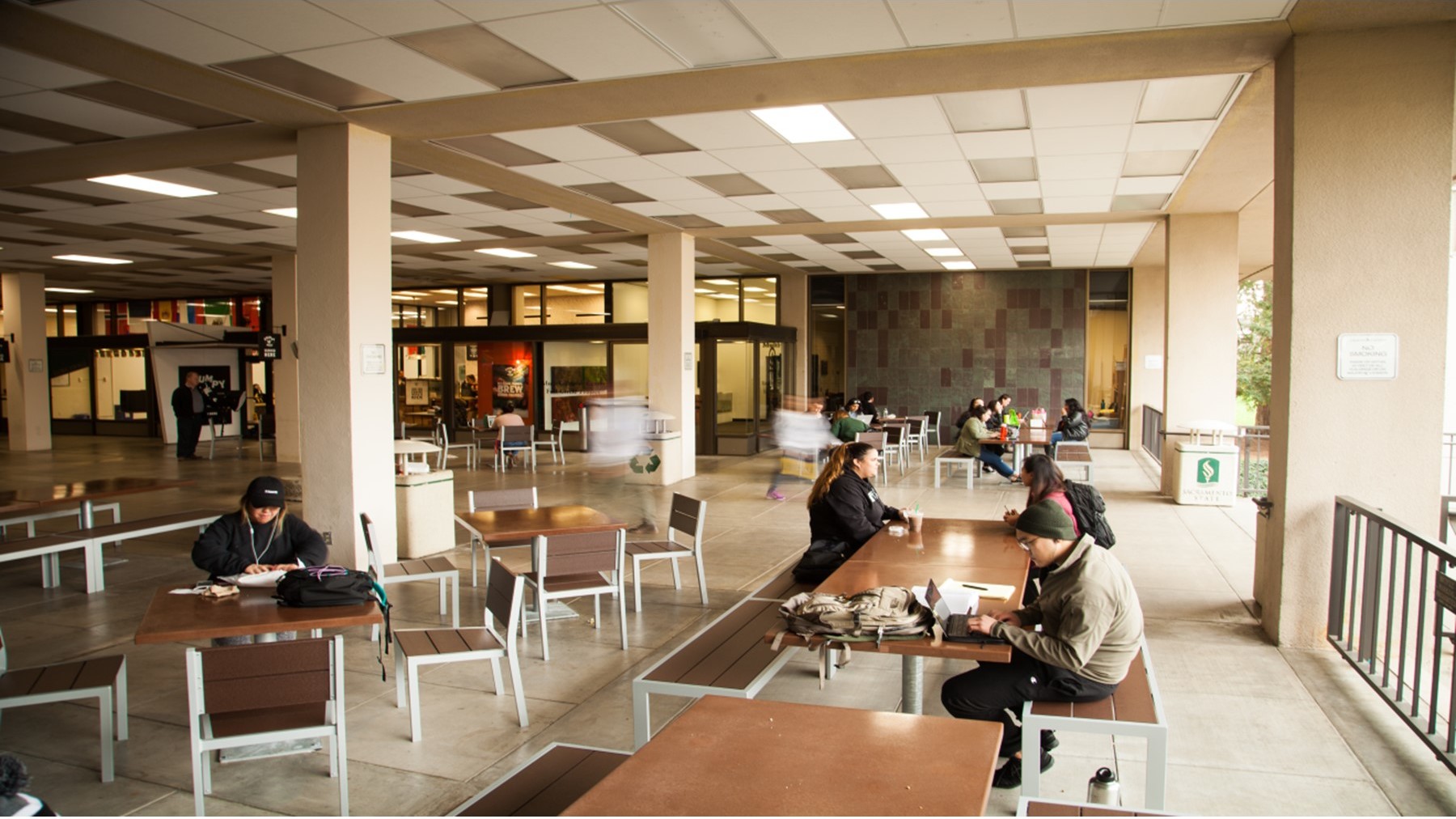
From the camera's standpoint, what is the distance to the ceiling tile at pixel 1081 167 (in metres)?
8.34

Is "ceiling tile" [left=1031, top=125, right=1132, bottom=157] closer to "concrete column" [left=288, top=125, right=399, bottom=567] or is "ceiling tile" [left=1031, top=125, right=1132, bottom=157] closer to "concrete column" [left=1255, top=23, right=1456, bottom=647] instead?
"concrete column" [left=1255, top=23, right=1456, bottom=647]

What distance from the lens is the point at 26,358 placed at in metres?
17.3

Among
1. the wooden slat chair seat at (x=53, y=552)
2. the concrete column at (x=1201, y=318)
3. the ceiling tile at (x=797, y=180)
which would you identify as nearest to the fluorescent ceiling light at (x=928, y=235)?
the concrete column at (x=1201, y=318)

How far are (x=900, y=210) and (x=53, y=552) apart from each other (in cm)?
936

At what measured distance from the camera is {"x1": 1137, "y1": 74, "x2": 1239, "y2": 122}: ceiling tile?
611 cm

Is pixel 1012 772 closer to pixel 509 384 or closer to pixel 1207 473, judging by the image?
pixel 1207 473

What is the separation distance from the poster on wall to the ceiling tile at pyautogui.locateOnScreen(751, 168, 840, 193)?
1026 centimetres

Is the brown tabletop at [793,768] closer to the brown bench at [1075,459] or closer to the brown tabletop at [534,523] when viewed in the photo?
the brown tabletop at [534,523]

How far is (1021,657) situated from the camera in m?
3.42

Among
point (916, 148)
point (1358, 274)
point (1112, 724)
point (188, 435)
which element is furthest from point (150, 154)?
point (188, 435)

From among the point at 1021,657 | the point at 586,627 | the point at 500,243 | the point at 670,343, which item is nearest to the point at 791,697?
the point at 1021,657

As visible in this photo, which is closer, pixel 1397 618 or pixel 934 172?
pixel 1397 618

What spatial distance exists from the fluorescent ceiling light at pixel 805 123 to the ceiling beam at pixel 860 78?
0.38 m

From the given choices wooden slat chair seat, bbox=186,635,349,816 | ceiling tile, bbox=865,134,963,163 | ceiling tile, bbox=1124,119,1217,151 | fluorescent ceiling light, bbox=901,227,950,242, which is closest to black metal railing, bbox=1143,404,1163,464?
fluorescent ceiling light, bbox=901,227,950,242
